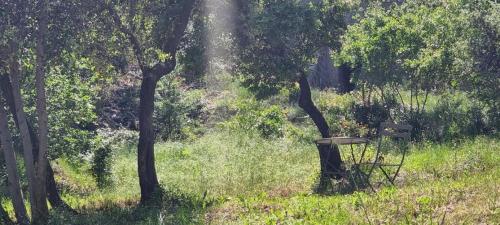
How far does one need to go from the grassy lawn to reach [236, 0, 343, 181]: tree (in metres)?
1.73

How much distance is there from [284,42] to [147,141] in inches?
127

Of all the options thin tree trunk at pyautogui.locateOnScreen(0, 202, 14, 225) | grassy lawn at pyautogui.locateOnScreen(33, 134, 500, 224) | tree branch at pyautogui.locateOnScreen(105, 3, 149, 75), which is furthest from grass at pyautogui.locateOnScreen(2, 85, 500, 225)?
tree branch at pyautogui.locateOnScreen(105, 3, 149, 75)

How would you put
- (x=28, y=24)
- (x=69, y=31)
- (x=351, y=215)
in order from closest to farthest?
(x=351, y=215) → (x=28, y=24) → (x=69, y=31)

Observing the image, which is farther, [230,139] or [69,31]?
[230,139]

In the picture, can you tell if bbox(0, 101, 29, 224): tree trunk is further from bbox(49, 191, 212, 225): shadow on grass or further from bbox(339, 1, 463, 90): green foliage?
bbox(339, 1, 463, 90): green foliage

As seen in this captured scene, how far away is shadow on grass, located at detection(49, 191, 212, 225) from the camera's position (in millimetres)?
9000

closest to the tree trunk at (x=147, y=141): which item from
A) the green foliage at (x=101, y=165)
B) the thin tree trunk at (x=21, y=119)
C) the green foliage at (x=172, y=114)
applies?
the thin tree trunk at (x=21, y=119)

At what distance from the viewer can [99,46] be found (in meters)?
10.5

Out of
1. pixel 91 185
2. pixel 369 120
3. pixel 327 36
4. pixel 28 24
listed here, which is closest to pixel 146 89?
pixel 28 24

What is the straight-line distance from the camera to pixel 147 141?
35.6 ft

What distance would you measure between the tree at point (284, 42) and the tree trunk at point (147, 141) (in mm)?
2201

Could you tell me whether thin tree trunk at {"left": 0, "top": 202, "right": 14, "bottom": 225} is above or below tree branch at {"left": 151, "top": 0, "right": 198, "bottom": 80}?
below

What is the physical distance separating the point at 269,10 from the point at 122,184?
7082 millimetres

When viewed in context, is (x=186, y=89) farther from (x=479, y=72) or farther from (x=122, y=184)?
(x=479, y=72)
